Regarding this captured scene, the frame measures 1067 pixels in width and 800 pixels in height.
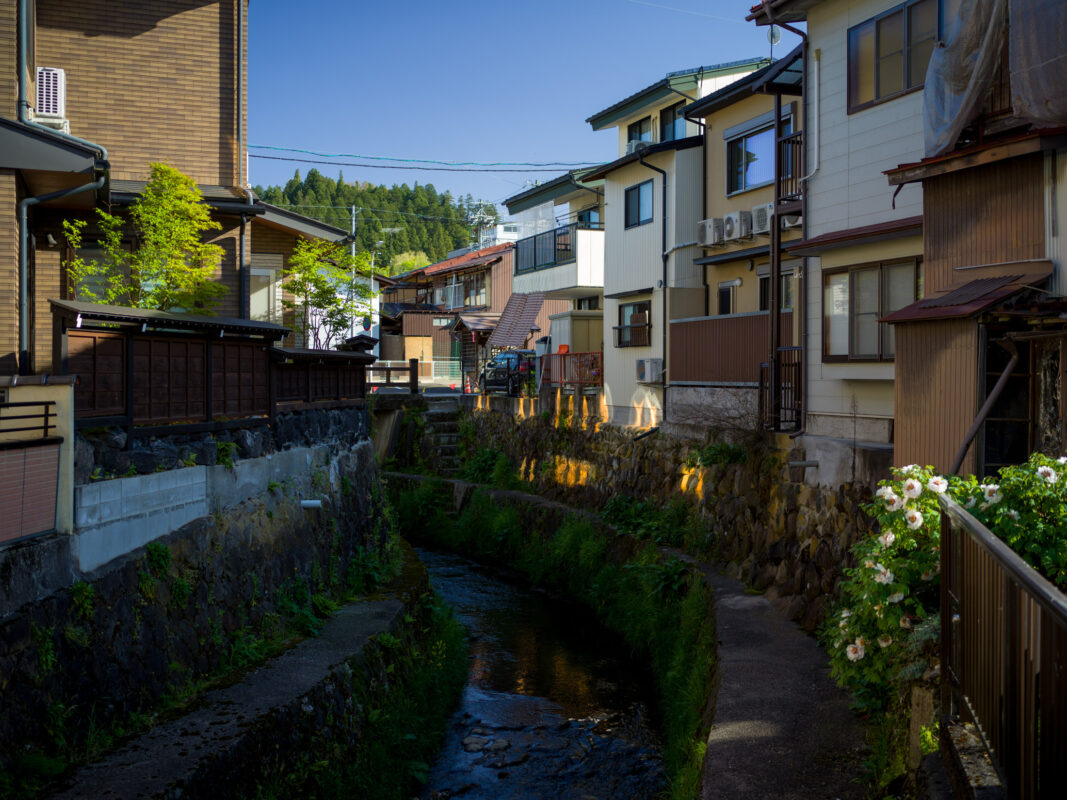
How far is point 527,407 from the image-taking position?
94.8 ft

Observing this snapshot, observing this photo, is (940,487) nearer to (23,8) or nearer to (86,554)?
(86,554)

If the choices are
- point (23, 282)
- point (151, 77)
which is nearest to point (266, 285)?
point (151, 77)

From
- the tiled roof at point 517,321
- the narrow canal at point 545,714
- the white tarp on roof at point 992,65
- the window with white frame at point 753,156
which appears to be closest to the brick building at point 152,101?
the narrow canal at point 545,714

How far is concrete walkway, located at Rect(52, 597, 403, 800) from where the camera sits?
25.6ft

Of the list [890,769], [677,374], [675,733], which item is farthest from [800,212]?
[890,769]

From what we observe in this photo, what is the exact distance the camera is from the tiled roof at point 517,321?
113 feet

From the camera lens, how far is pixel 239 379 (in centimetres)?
1352

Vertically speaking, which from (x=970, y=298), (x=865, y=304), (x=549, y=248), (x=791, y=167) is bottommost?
(x=970, y=298)

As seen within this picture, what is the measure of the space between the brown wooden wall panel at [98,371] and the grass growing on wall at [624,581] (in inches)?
304

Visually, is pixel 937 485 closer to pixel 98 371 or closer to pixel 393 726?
pixel 393 726

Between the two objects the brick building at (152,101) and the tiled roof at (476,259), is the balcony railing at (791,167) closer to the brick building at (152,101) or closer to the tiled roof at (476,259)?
the brick building at (152,101)

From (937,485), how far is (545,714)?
8.75 metres

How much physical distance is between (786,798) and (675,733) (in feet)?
15.1

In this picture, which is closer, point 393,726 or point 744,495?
point 393,726
